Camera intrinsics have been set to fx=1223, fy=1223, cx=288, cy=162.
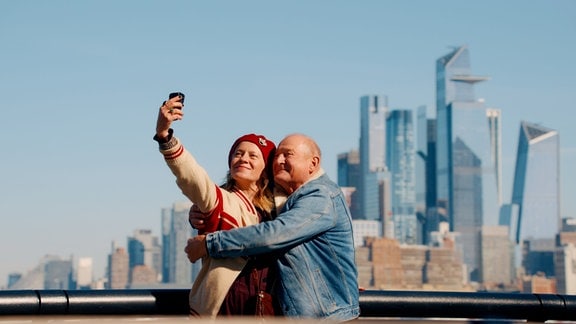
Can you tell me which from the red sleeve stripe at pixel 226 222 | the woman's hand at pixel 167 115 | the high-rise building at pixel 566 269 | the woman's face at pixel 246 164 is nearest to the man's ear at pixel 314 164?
the woman's face at pixel 246 164

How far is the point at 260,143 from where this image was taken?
15.2 ft

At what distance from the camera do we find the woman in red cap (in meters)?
4.21

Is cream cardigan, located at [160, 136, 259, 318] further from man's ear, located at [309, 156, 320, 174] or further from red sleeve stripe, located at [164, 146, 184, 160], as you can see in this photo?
man's ear, located at [309, 156, 320, 174]

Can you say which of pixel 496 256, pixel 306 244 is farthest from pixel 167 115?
pixel 496 256

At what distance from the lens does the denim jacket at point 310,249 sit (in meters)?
4.30

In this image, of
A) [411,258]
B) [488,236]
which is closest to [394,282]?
[411,258]

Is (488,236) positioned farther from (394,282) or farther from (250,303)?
(250,303)

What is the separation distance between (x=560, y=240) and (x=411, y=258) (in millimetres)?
40800

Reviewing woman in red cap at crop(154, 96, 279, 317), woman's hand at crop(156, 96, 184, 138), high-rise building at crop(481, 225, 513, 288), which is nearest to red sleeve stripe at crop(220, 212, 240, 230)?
woman in red cap at crop(154, 96, 279, 317)

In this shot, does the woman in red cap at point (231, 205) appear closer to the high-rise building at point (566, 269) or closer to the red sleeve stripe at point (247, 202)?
the red sleeve stripe at point (247, 202)

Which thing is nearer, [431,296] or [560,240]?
[431,296]

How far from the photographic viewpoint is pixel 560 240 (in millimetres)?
193375

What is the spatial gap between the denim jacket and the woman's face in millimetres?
192

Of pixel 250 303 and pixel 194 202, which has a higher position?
pixel 194 202
